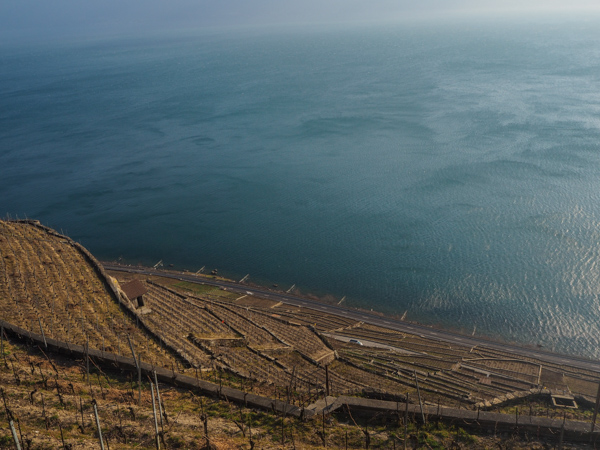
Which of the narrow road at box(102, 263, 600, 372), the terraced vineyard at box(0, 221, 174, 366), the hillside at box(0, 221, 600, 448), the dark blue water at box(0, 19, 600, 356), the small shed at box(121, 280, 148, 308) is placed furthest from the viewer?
the dark blue water at box(0, 19, 600, 356)

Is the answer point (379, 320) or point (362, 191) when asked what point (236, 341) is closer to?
point (379, 320)

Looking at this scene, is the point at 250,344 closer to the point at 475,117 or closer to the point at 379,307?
the point at 379,307

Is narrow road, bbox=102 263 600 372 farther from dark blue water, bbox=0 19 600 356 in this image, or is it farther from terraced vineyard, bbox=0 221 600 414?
dark blue water, bbox=0 19 600 356

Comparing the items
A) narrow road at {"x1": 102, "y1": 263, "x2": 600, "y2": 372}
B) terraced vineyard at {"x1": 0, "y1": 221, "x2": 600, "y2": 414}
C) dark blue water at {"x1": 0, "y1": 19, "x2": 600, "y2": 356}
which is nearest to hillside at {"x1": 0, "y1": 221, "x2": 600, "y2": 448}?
terraced vineyard at {"x1": 0, "y1": 221, "x2": 600, "y2": 414}

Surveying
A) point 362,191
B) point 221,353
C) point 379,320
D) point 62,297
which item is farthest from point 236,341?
point 362,191

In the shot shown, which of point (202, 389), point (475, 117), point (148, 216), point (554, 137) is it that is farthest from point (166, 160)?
point (202, 389)
